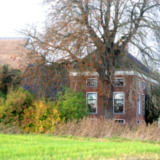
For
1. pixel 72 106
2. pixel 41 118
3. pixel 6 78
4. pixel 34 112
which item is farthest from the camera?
pixel 6 78

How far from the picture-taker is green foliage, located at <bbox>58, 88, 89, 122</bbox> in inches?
824

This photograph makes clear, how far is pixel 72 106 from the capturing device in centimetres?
2134

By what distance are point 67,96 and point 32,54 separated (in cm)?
390

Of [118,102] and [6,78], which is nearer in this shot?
[6,78]

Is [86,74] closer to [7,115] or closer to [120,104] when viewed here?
[7,115]

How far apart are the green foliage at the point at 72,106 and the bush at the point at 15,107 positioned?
2492mm

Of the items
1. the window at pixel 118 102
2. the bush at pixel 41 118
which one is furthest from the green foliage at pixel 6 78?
the window at pixel 118 102

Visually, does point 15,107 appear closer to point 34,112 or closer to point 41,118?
point 34,112

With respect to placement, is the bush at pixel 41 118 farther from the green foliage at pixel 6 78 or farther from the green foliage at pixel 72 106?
the green foliage at pixel 6 78

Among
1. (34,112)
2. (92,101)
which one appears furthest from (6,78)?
(92,101)

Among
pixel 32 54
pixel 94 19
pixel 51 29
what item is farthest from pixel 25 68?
pixel 94 19

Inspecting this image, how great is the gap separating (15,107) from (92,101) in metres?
11.3

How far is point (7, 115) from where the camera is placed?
2067 cm

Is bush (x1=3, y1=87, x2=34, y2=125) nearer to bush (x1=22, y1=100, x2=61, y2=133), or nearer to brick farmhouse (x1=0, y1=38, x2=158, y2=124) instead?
bush (x1=22, y1=100, x2=61, y2=133)
